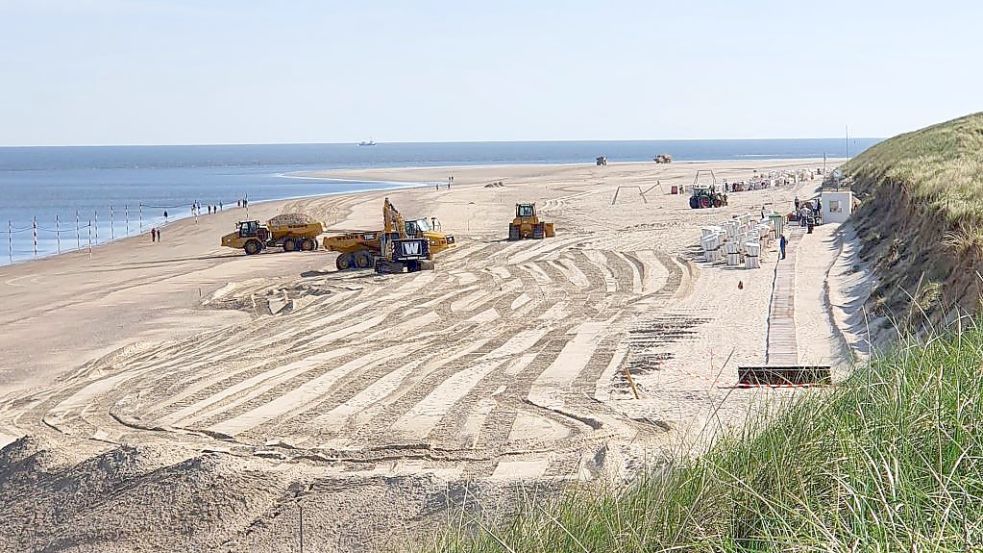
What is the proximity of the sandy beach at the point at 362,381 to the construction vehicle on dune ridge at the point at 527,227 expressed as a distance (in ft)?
6.37

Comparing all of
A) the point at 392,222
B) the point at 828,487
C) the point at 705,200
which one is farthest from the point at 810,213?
the point at 828,487

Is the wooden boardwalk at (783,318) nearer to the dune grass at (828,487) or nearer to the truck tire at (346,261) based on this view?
the dune grass at (828,487)

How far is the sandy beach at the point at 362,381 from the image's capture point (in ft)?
35.1

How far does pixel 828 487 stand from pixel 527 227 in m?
36.2

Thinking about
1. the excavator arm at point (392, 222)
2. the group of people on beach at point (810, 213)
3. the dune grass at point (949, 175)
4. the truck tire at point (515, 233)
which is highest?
the dune grass at point (949, 175)

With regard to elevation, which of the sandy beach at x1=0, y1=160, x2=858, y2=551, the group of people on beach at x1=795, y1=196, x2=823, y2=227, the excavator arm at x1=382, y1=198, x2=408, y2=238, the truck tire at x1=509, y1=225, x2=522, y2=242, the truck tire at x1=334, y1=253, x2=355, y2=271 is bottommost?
the sandy beach at x1=0, y1=160, x2=858, y2=551

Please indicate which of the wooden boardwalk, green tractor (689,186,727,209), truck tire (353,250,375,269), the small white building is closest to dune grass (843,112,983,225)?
the small white building

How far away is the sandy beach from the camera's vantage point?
10.7 m

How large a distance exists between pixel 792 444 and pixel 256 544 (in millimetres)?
5885

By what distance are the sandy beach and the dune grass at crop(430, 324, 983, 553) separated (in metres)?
0.76

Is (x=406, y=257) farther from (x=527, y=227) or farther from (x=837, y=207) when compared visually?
(x=837, y=207)

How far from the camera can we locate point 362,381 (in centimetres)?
1728

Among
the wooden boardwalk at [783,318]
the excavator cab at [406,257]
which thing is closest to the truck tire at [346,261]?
the excavator cab at [406,257]

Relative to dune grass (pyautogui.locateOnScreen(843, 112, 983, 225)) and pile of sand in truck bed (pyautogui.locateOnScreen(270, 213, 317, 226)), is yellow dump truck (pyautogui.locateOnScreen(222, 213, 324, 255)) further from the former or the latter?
dune grass (pyautogui.locateOnScreen(843, 112, 983, 225))
